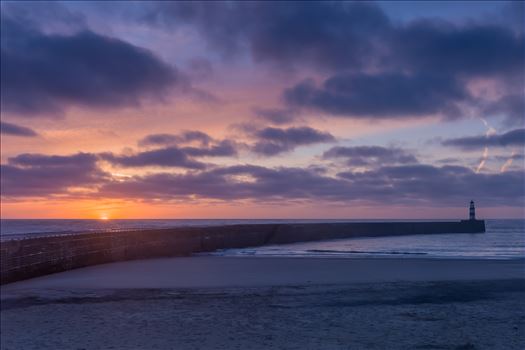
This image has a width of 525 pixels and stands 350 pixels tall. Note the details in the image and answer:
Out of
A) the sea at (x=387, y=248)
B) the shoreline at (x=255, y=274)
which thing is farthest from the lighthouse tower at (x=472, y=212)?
the shoreline at (x=255, y=274)

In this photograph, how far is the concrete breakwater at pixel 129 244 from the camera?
1739cm

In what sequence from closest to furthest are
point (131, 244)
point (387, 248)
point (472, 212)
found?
point (131, 244)
point (387, 248)
point (472, 212)

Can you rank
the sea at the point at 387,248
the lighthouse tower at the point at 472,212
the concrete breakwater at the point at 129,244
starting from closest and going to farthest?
the concrete breakwater at the point at 129,244, the sea at the point at 387,248, the lighthouse tower at the point at 472,212

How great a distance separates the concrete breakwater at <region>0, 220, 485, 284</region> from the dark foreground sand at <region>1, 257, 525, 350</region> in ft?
2.93

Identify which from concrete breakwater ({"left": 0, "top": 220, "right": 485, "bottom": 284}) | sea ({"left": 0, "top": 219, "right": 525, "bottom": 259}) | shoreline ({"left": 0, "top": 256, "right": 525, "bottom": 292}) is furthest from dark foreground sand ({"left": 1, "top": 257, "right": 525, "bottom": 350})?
sea ({"left": 0, "top": 219, "right": 525, "bottom": 259})

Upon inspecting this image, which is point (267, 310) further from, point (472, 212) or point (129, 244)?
point (472, 212)

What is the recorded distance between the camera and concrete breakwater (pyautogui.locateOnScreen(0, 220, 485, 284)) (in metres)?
17.4

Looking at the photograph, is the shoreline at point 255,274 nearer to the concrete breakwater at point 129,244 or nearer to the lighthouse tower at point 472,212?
the concrete breakwater at point 129,244

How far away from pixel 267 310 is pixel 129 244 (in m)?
16.8

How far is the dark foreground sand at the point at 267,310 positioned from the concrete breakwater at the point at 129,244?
89 centimetres

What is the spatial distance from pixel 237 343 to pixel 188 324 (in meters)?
1.79

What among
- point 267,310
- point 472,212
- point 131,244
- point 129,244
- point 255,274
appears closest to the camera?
point 267,310

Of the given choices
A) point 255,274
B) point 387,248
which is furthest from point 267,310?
point 387,248

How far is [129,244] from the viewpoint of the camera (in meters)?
27.4
